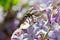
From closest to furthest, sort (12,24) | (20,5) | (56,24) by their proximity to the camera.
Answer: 1. (56,24)
2. (12,24)
3. (20,5)

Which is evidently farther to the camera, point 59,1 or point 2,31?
point 2,31

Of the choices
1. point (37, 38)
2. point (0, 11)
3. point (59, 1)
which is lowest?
point (37, 38)

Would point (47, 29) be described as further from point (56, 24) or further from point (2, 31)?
point (2, 31)

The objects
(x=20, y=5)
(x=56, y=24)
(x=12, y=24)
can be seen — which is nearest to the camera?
(x=56, y=24)

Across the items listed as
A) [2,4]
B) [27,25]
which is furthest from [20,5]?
[27,25]

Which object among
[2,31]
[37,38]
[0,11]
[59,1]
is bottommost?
[37,38]

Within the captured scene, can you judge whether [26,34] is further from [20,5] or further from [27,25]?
[20,5]

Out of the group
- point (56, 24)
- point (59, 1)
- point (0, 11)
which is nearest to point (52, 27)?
point (56, 24)

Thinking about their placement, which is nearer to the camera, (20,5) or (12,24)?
(12,24)

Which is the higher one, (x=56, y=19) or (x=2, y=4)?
(x=2, y=4)
